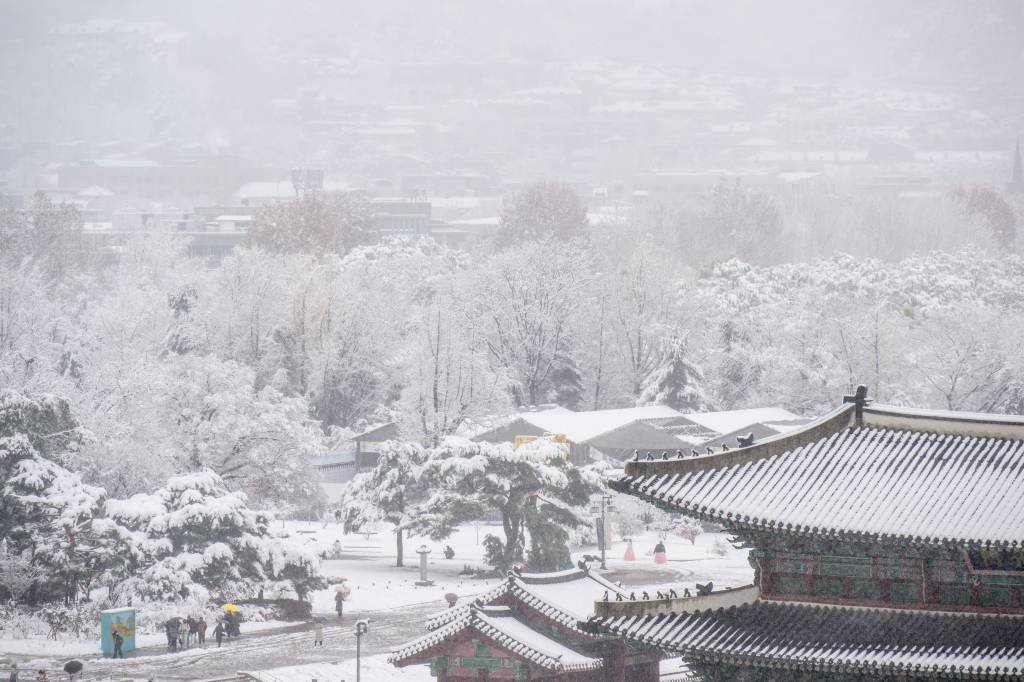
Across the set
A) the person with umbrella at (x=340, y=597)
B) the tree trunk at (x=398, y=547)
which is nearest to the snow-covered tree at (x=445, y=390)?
the tree trunk at (x=398, y=547)

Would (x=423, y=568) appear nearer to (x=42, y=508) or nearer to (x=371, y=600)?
(x=371, y=600)

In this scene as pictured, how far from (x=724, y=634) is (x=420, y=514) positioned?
42.5 m

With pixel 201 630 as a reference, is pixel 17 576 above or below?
above

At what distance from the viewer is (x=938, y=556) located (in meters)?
28.6

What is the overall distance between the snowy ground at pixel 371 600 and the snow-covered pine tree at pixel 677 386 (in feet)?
79.2

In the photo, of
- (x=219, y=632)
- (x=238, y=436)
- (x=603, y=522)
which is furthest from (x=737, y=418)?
(x=219, y=632)

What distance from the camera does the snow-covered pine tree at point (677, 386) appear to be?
105 meters

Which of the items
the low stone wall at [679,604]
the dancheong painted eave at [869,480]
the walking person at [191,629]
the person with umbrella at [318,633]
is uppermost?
the dancheong painted eave at [869,480]

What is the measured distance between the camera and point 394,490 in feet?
241

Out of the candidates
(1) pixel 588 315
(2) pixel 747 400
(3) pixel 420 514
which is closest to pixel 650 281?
(1) pixel 588 315

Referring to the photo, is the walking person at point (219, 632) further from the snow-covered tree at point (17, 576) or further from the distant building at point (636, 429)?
the distant building at point (636, 429)

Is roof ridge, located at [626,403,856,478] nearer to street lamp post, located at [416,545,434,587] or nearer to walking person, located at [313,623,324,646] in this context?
walking person, located at [313,623,324,646]

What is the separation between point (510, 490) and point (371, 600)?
→ 302 inches

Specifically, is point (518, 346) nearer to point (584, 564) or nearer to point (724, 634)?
point (584, 564)
